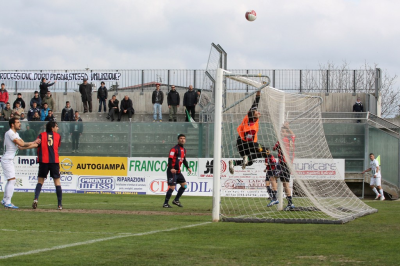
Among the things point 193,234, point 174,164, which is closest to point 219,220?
point 193,234

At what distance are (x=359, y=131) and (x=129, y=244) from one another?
1937 cm

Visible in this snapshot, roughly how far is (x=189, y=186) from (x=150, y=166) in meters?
1.92

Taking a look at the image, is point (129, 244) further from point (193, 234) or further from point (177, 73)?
point (177, 73)

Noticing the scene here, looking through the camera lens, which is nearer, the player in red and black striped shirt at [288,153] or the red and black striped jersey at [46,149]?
the player in red and black striped shirt at [288,153]

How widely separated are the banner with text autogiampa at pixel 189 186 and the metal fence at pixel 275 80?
32.4 ft

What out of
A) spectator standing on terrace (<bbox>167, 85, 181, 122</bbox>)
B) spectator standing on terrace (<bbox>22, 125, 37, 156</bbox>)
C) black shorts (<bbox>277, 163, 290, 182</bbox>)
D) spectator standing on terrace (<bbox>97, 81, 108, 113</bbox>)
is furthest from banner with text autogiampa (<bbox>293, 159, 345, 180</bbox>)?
spectator standing on terrace (<bbox>97, 81, 108, 113</bbox>)

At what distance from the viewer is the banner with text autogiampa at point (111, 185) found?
24.3 m

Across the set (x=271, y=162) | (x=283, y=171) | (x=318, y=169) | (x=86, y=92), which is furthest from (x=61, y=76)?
(x=283, y=171)

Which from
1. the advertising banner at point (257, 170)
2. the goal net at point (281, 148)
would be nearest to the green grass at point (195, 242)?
the goal net at point (281, 148)

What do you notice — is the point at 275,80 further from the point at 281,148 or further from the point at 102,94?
the point at 281,148

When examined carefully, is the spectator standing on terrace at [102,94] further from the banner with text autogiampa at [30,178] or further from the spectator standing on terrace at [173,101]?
the banner with text autogiampa at [30,178]

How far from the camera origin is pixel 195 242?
799 centimetres

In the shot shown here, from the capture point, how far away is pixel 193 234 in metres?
8.95

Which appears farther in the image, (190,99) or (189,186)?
(190,99)
